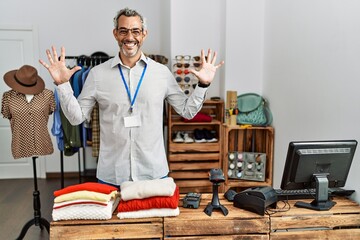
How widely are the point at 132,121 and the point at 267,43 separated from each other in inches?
81.3

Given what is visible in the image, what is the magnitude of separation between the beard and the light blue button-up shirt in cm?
10

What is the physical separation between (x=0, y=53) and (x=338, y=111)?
4.42 m

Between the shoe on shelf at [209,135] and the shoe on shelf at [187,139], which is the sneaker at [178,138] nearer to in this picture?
the shoe on shelf at [187,139]

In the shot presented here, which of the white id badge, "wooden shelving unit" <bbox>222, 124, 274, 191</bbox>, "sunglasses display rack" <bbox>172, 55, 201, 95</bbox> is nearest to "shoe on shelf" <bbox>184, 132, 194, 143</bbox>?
"wooden shelving unit" <bbox>222, 124, 274, 191</bbox>

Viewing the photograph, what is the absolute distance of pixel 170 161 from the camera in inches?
126

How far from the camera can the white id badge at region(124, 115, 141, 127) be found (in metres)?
1.74

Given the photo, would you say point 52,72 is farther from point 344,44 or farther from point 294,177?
point 344,44

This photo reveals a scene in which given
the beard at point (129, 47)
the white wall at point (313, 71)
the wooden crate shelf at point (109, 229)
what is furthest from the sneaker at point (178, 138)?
the wooden crate shelf at point (109, 229)

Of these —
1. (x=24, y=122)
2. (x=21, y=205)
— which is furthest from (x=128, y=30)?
(x=21, y=205)

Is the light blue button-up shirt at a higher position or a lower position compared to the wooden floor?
higher

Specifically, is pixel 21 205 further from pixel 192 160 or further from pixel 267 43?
pixel 267 43

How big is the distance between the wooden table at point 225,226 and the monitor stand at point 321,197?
41 mm

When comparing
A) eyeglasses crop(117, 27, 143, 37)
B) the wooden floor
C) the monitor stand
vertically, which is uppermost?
eyeglasses crop(117, 27, 143, 37)

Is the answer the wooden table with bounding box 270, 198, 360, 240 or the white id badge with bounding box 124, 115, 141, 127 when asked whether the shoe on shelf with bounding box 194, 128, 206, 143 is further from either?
the wooden table with bounding box 270, 198, 360, 240
